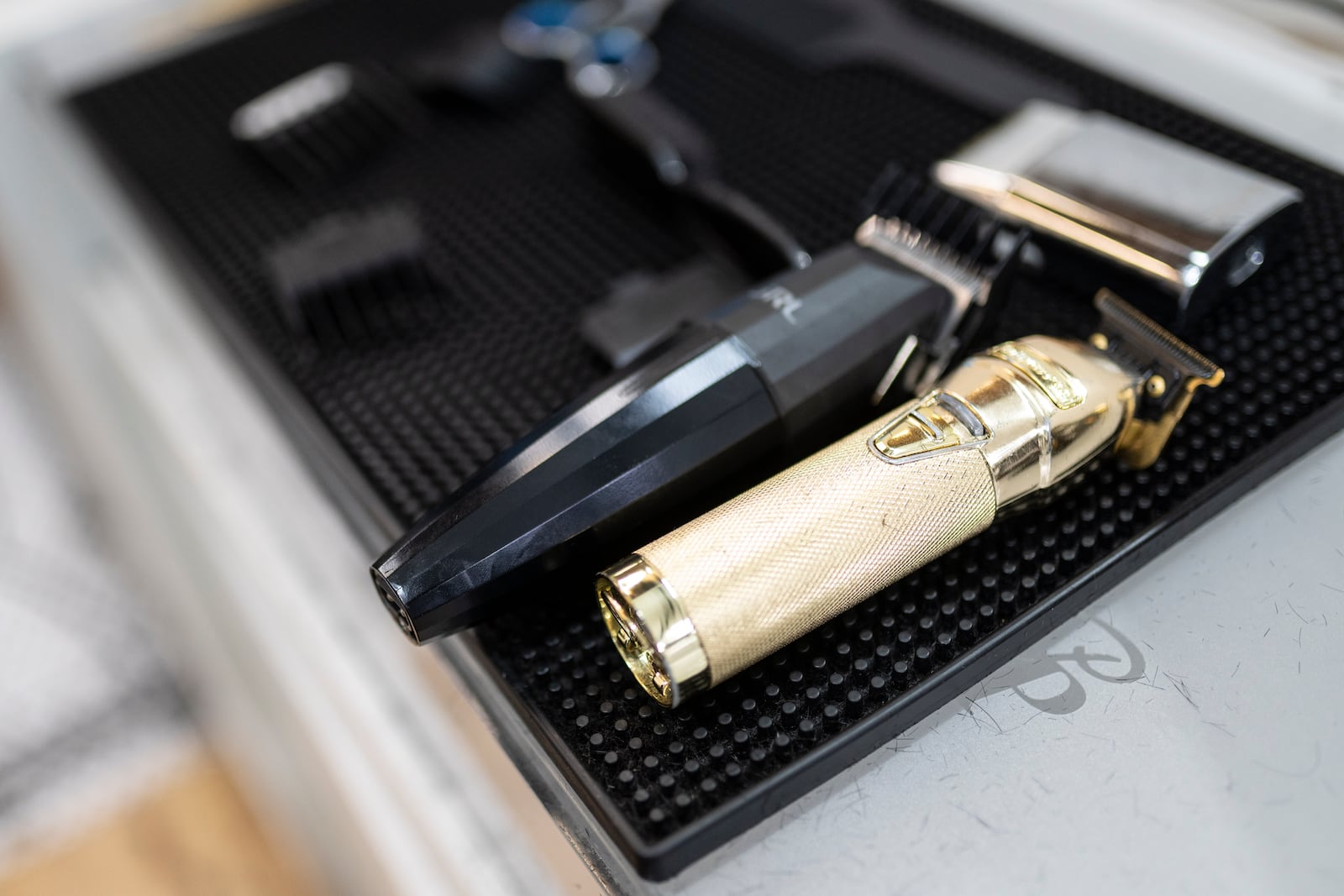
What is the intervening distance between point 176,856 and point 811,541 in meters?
0.95

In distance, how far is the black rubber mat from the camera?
377 mm

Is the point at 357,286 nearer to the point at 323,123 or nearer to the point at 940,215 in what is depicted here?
the point at 323,123

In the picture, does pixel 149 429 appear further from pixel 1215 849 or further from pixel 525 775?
pixel 1215 849

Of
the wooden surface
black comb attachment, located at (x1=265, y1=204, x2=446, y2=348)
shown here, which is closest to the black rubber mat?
black comb attachment, located at (x1=265, y1=204, x2=446, y2=348)

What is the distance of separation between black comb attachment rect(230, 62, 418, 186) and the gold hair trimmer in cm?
43

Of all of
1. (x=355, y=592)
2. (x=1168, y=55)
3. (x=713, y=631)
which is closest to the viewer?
(x=713, y=631)

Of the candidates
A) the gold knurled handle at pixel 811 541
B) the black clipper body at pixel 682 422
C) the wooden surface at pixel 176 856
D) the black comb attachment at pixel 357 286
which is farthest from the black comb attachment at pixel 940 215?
the wooden surface at pixel 176 856

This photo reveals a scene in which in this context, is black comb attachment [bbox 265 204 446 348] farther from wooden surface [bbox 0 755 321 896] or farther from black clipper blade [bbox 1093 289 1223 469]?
wooden surface [bbox 0 755 321 896]

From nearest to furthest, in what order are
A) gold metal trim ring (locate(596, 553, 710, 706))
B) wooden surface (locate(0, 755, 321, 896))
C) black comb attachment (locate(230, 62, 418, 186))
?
gold metal trim ring (locate(596, 553, 710, 706)) → black comb attachment (locate(230, 62, 418, 186)) → wooden surface (locate(0, 755, 321, 896))

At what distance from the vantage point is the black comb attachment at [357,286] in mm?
557

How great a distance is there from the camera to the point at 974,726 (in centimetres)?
39

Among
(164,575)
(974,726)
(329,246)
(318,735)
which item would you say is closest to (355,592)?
(318,735)

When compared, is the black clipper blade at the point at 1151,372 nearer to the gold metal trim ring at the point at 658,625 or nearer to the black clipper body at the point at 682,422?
the black clipper body at the point at 682,422

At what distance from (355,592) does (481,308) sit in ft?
0.54
